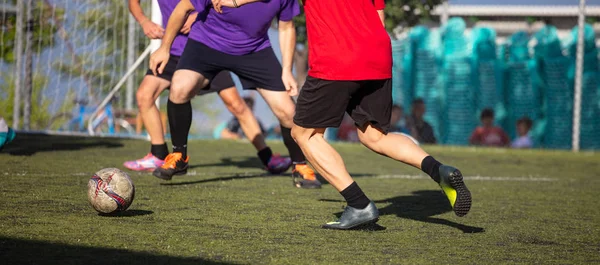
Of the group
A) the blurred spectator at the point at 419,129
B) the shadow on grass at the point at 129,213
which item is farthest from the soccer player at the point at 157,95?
the blurred spectator at the point at 419,129

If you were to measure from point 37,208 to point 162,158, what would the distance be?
Answer: 304 cm

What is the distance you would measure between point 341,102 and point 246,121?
12.2ft

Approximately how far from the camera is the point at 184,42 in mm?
8203

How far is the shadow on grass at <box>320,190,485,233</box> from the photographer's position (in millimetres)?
5642

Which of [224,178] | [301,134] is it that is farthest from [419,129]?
[301,134]

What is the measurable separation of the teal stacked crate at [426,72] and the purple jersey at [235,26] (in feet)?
38.3

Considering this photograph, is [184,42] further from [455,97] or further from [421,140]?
[455,97]

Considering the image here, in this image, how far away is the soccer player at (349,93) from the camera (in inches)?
193

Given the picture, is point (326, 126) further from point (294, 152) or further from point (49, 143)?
point (49, 143)

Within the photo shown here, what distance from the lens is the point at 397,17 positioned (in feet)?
54.4

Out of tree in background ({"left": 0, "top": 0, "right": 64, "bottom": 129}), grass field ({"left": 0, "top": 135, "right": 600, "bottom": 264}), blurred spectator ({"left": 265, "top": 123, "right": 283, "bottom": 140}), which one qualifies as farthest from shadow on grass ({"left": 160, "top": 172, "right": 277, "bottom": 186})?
blurred spectator ({"left": 265, "top": 123, "right": 283, "bottom": 140})

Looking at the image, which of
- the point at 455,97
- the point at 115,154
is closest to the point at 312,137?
the point at 115,154

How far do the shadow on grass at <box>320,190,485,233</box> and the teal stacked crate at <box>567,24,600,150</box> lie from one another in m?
10.7

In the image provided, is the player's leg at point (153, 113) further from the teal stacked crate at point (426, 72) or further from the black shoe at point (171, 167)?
the teal stacked crate at point (426, 72)
